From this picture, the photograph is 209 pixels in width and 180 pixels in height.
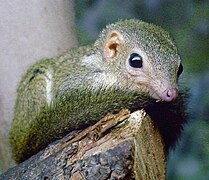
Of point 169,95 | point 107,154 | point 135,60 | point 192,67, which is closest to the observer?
point 107,154

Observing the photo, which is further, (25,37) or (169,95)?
(25,37)

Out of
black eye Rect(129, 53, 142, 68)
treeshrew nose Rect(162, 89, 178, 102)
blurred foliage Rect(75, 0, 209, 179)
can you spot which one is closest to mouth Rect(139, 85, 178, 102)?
treeshrew nose Rect(162, 89, 178, 102)

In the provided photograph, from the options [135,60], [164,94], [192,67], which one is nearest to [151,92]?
[164,94]

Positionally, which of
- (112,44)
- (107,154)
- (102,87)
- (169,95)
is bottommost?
(107,154)

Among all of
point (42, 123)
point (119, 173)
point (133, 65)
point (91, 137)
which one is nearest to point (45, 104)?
point (42, 123)

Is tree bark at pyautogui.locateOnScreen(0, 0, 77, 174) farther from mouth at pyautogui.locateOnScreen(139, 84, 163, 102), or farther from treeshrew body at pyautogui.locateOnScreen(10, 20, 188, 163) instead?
mouth at pyautogui.locateOnScreen(139, 84, 163, 102)

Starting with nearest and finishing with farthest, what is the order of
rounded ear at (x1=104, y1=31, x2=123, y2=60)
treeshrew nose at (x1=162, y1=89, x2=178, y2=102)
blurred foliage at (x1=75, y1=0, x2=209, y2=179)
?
treeshrew nose at (x1=162, y1=89, x2=178, y2=102) → rounded ear at (x1=104, y1=31, x2=123, y2=60) → blurred foliage at (x1=75, y1=0, x2=209, y2=179)

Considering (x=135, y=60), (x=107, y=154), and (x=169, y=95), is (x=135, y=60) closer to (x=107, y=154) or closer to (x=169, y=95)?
(x=169, y=95)
